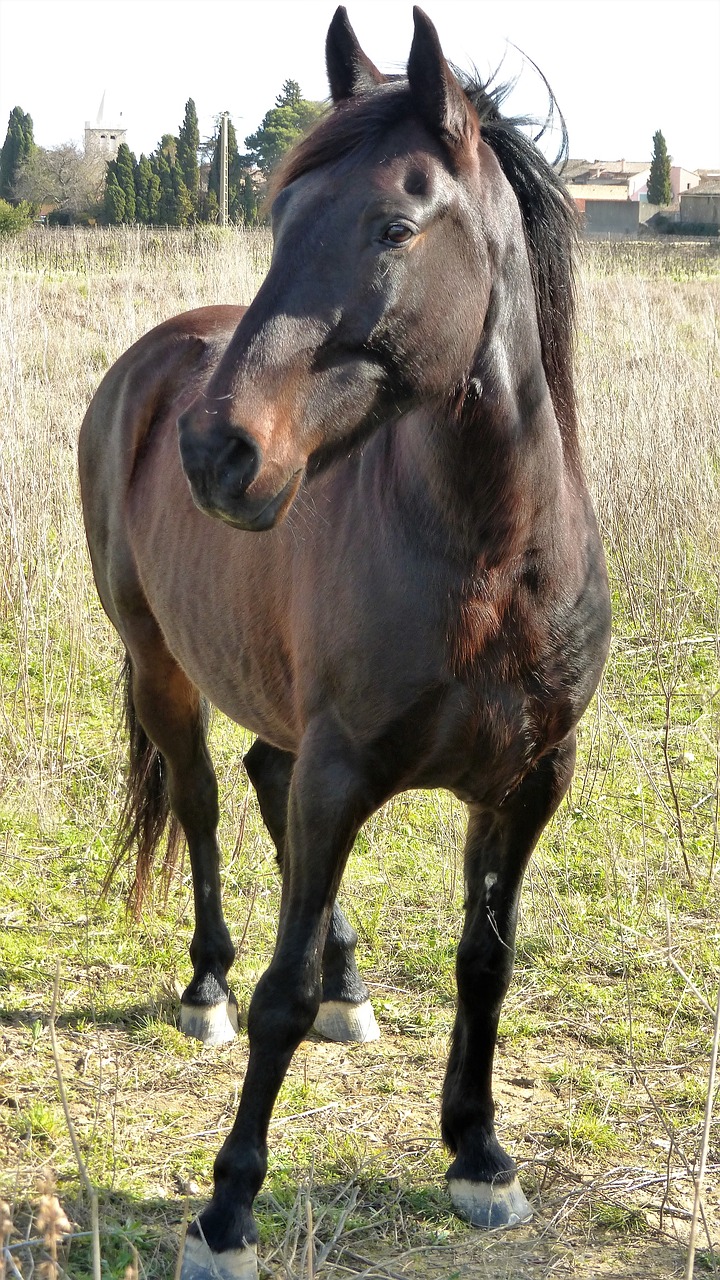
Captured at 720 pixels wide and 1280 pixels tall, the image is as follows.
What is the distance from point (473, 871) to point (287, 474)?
1.27 meters

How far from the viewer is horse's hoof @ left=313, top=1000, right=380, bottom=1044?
10.4 ft

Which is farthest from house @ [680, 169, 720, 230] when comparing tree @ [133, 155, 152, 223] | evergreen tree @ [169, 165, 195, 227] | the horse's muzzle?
the horse's muzzle

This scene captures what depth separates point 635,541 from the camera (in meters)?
5.96

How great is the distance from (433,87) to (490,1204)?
2231mm

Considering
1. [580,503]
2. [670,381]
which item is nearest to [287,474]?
[580,503]

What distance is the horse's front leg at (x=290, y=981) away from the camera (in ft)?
6.86

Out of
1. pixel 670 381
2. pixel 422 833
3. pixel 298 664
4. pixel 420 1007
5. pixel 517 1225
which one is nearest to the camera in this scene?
pixel 298 664

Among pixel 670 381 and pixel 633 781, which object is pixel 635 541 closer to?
pixel 670 381

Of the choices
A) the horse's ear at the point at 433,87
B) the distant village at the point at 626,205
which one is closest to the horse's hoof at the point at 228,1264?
the horse's ear at the point at 433,87

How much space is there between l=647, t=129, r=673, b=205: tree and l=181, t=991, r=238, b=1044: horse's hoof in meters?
65.9

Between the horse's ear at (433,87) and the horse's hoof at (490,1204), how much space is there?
213 centimetres

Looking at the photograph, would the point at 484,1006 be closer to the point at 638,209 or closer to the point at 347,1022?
the point at 347,1022

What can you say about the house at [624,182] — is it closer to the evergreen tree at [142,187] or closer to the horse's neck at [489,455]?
the evergreen tree at [142,187]

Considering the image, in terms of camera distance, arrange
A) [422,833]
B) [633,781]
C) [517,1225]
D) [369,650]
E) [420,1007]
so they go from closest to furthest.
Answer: [369,650], [517,1225], [420,1007], [422,833], [633,781]
